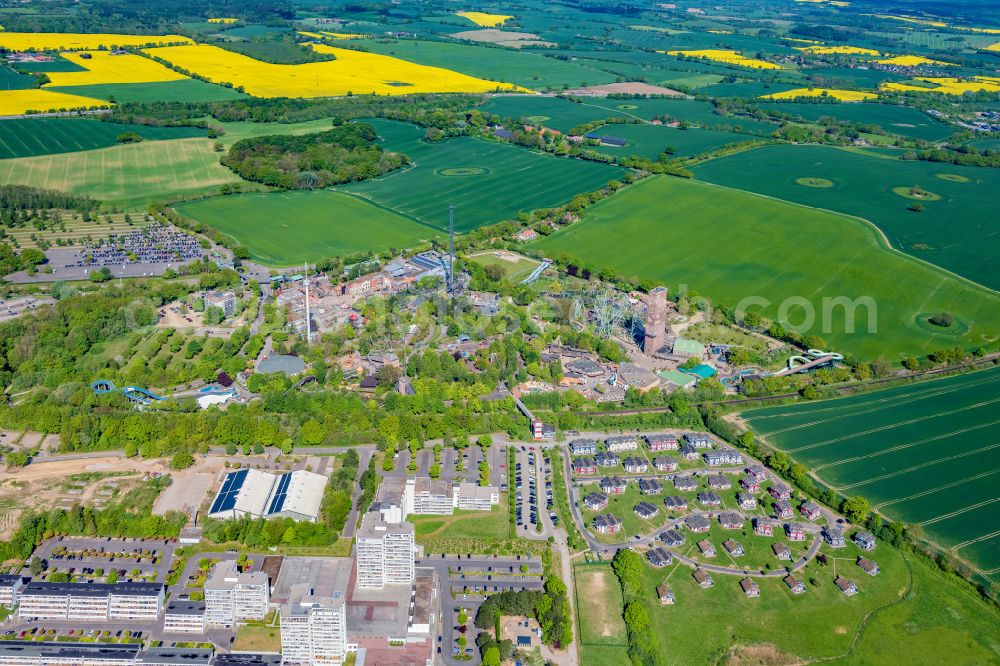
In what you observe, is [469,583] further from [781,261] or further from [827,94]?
[827,94]

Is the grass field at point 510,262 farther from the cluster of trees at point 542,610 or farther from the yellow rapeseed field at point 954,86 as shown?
the yellow rapeseed field at point 954,86

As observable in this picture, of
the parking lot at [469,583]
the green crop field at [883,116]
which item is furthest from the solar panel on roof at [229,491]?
the green crop field at [883,116]

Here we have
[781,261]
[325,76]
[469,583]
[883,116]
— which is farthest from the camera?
[325,76]

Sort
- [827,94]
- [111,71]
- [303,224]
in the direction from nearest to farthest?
[303,224] < [111,71] < [827,94]

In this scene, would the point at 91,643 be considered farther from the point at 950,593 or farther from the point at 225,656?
the point at 950,593

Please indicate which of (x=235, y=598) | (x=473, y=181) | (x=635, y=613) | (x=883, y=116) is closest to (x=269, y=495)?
(x=235, y=598)

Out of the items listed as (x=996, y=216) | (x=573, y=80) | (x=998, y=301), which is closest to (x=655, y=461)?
(x=998, y=301)
